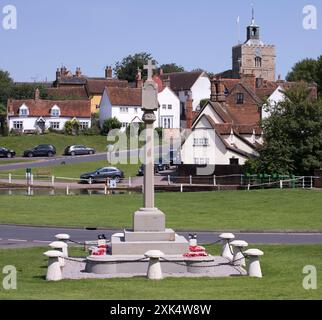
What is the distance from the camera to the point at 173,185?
214ft

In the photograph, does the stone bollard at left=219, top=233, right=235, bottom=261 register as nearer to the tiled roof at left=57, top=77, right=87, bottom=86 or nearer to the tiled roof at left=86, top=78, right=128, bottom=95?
the tiled roof at left=86, top=78, right=128, bottom=95

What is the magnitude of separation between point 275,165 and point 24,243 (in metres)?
35.0

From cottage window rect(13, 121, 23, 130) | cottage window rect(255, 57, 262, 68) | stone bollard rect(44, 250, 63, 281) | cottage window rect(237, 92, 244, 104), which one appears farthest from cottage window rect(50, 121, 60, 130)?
stone bollard rect(44, 250, 63, 281)

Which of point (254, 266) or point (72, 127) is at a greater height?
point (72, 127)

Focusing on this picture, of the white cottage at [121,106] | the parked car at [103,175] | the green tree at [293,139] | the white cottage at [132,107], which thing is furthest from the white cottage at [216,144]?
the white cottage at [121,106]

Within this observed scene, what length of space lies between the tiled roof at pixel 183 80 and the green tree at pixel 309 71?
17.0m

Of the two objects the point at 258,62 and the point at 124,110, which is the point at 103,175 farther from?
the point at 258,62

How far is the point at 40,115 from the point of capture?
377 ft

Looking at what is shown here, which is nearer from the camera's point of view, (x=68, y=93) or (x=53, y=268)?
(x=53, y=268)

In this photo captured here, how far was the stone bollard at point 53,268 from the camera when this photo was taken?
21595 mm

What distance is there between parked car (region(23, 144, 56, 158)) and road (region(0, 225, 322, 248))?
5705 cm

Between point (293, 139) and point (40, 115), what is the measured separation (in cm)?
5705

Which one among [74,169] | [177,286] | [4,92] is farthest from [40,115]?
[177,286]

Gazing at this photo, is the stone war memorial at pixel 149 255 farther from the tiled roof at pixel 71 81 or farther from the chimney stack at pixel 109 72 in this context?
the chimney stack at pixel 109 72
